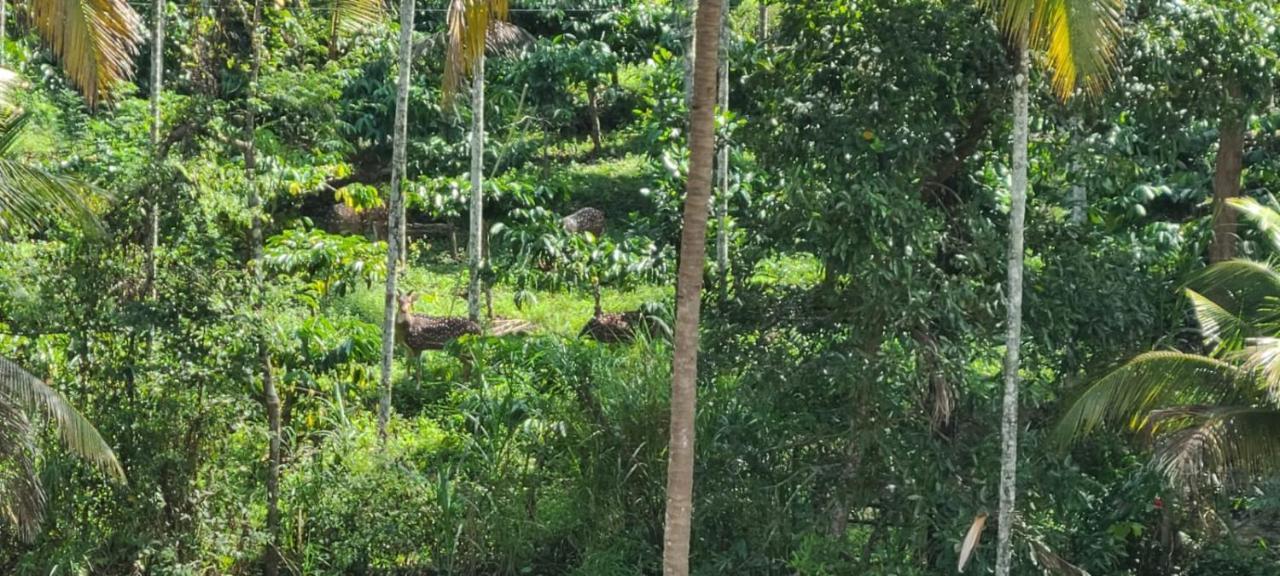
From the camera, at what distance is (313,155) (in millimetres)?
12297

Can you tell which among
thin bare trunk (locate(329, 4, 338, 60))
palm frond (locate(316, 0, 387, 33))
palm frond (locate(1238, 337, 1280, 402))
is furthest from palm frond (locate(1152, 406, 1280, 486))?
thin bare trunk (locate(329, 4, 338, 60))

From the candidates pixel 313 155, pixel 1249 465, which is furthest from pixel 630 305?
pixel 1249 465

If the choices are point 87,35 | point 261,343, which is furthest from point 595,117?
point 87,35

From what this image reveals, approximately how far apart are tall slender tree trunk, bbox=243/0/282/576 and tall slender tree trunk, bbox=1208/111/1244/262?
7348 millimetres

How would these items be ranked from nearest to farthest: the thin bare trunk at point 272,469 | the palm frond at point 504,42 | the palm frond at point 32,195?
1. the palm frond at point 32,195
2. the thin bare trunk at point 272,469
3. the palm frond at point 504,42

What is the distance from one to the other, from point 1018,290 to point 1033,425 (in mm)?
1938

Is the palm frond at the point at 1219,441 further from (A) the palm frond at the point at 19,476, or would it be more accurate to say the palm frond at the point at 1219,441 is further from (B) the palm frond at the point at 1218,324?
(A) the palm frond at the point at 19,476

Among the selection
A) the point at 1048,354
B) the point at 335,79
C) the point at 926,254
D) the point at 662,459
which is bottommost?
the point at 662,459

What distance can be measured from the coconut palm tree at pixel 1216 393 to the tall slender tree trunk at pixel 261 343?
606 cm

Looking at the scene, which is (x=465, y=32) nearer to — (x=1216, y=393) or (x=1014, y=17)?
(x=1014, y=17)

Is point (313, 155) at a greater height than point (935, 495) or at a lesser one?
greater

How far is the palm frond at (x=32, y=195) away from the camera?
9930 mm

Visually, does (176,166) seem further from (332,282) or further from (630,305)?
(630,305)

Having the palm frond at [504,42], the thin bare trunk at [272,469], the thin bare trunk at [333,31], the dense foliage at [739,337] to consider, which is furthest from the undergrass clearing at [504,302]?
the thin bare trunk at [333,31]
